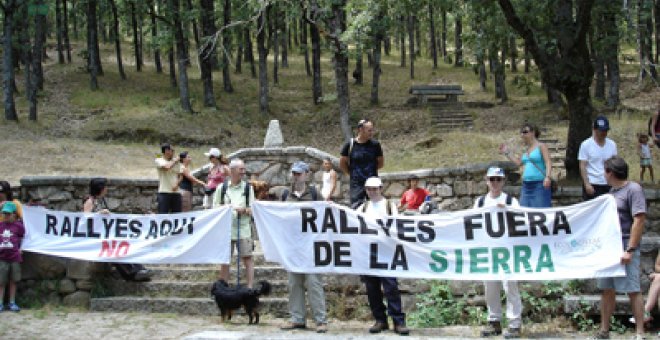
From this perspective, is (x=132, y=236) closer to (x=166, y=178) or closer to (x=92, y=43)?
(x=166, y=178)

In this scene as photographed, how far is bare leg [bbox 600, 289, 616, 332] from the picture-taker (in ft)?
22.5

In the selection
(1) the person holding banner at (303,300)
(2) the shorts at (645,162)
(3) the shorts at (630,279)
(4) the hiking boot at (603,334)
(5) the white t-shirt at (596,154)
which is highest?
(5) the white t-shirt at (596,154)

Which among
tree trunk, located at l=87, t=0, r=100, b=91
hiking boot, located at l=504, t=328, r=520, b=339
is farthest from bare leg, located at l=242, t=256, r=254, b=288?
tree trunk, located at l=87, t=0, r=100, b=91

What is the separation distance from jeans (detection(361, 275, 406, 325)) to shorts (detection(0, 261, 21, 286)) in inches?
181

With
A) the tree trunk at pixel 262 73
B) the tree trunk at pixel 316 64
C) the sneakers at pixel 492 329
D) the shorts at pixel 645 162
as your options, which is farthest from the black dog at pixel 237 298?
the tree trunk at pixel 316 64

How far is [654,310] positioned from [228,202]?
4.95m

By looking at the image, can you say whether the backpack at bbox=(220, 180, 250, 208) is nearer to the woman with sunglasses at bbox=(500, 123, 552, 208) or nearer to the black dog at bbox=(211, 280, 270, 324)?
the black dog at bbox=(211, 280, 270, 324)

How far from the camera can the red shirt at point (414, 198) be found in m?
11.8

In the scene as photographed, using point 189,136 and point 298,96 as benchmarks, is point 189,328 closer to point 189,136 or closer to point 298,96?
point 189,136

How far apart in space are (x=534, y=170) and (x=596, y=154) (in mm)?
818

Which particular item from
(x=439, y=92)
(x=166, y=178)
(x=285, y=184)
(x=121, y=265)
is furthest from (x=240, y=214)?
(x=439, y=92)

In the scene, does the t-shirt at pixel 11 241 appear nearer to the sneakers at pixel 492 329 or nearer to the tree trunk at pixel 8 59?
the sneakers at pixel 492 329

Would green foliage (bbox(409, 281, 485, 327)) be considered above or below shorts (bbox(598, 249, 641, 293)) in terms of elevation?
below

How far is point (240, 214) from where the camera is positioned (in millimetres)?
8656
